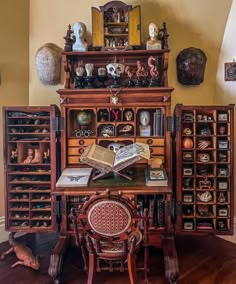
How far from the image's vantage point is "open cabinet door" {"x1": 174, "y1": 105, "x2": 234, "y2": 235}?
7.73ft

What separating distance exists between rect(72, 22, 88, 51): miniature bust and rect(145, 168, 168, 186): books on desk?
119 cm

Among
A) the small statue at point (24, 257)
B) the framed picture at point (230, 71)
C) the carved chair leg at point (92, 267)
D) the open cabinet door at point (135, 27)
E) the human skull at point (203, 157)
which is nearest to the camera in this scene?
the carved chair leg at point (92, 267)

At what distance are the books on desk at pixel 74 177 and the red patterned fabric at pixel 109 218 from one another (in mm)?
376

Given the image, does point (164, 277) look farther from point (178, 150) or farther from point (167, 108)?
point (167, 108)

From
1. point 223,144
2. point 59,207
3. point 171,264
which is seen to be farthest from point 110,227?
point 223,144

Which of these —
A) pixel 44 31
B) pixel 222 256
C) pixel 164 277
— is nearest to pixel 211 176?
pixel 222 256

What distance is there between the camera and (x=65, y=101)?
2355 mm

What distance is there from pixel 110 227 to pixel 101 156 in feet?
1.81

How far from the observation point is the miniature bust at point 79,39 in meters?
2.52

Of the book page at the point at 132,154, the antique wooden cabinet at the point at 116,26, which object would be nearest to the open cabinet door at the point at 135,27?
the antique wooden cabinet at the point at 116,26

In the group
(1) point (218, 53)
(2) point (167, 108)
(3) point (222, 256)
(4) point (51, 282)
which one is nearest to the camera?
(4) point (51, 282)

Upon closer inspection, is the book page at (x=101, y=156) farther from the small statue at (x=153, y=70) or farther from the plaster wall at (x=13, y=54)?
the plaster wall at (x=13, y=54)

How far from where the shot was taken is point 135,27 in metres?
2.50

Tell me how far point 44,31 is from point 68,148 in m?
1.18
